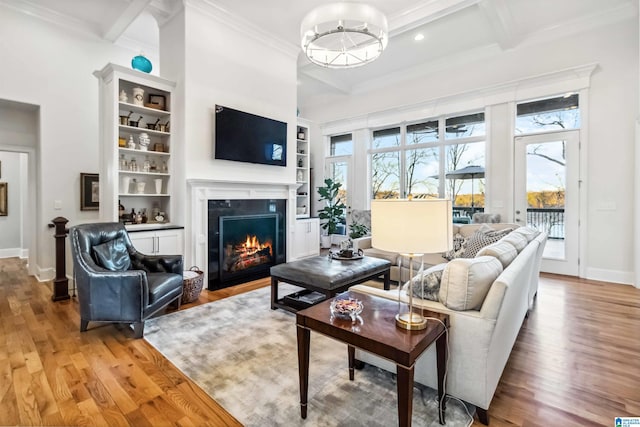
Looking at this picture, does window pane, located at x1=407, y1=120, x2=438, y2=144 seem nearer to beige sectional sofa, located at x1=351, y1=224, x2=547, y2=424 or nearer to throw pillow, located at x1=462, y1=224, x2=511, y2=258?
throw pillow, located at x1=462, y1=224, x2=511, y2=258

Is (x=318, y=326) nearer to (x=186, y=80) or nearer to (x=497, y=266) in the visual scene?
(x=497, y=266)

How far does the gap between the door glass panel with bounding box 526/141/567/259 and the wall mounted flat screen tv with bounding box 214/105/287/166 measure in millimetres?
4168

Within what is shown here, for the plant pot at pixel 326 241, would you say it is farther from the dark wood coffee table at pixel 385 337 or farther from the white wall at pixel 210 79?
the dark wood coffee table at pixel 385 337

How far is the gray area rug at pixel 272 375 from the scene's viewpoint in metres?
1.82

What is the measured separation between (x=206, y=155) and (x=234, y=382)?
324cm

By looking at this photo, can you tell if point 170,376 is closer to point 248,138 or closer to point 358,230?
point 248,138

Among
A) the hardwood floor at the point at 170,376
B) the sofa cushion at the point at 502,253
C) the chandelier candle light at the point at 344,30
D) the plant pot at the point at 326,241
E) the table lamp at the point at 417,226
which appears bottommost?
the hardwood floor at the point at 170,376

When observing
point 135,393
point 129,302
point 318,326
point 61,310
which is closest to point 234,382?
point 135,393

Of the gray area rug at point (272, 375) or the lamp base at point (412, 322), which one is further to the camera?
the gray area rug at point (272, 375)

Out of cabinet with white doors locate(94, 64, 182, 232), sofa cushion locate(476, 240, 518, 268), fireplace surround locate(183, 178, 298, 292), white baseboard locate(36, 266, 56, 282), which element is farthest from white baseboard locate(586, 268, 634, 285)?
white baseboard locate(36, 266, 56, 282)

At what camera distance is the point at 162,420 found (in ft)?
5.86

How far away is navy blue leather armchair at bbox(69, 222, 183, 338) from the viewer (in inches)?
111

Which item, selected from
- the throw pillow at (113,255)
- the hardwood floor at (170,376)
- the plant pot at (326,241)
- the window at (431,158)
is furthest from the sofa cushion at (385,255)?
the plant pot at (326,241)

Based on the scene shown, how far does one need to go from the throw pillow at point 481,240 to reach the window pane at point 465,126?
2.83m
